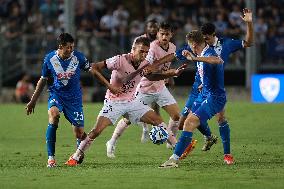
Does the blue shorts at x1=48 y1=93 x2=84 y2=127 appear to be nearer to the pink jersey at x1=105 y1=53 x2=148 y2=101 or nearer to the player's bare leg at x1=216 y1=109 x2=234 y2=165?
the pink jersey at x1=105 y1=53 x2=148 y2=101

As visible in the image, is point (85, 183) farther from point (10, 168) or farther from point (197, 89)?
point (197, 89)

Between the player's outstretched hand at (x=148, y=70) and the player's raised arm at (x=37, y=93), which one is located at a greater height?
the player's outstretched hand at (x=148, y=70)

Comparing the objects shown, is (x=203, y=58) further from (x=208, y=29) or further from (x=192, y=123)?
(x=192, y=123)

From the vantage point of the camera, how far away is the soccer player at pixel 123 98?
50.0 ft

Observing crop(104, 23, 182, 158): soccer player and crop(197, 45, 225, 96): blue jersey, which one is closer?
crop(197, 45, 225, 96): blue jersey

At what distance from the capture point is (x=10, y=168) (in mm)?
14758

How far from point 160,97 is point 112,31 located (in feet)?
53.4

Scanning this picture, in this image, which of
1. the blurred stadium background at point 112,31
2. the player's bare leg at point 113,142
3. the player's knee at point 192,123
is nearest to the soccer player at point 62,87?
the player's bare leg at point 113,142

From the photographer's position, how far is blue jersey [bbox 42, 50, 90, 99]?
600 inches

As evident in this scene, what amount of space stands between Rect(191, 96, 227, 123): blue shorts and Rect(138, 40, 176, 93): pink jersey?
7.63ft

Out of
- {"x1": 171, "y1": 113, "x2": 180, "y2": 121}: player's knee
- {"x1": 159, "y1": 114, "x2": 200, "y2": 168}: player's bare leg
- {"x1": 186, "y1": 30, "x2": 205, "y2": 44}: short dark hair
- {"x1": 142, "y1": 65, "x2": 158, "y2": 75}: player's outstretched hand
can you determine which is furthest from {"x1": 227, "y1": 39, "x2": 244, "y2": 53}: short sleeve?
{"x1": 171, "y1": 113, "x2": 180, "y2": 121}: player's knee

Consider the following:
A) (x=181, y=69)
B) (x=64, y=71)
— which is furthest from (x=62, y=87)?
(x=181, y=69)

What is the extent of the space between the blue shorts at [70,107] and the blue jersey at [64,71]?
65 mm

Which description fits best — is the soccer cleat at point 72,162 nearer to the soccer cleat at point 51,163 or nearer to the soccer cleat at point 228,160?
A: the soccer cleat at point 51,163
